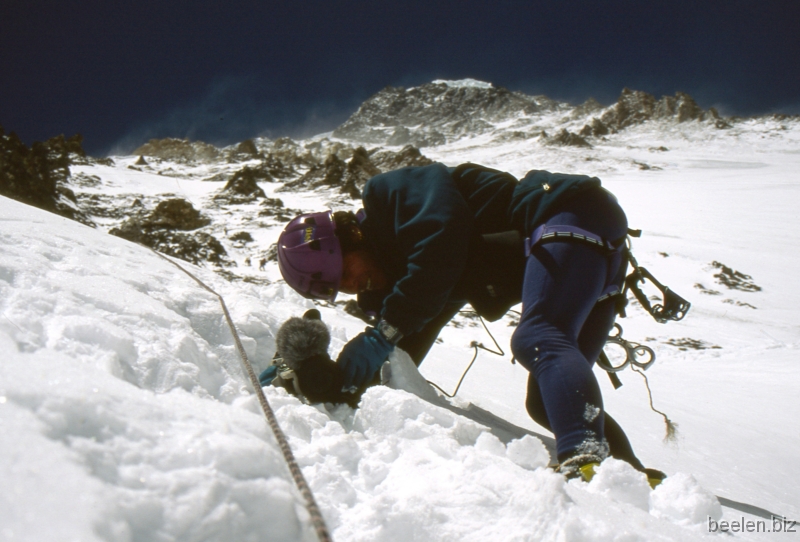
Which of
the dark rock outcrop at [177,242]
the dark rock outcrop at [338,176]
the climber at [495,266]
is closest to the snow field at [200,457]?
the climber at [495,266]

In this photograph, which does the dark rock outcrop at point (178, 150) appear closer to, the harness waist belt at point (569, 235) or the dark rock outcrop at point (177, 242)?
the dark rock outcrop at point (177, 242)

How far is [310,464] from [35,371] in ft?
1.91

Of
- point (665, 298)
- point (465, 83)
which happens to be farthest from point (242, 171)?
point (465, 83)

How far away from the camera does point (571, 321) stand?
1433mm

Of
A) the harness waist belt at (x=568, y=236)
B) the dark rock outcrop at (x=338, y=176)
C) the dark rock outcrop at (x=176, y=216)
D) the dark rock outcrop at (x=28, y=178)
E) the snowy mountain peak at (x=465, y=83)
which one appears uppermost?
the snowy mountain peak at (x=465, y=83)

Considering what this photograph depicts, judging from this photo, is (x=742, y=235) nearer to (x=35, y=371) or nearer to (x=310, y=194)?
(x=35, y=371)

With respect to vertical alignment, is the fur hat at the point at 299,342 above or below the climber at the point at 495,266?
below

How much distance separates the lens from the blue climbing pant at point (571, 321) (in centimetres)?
120

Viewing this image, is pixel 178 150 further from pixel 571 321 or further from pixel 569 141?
pixel 571 321

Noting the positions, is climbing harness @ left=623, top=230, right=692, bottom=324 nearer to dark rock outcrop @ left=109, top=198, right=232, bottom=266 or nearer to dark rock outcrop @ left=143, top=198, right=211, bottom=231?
dark rock outcrop @ left=109, top=198, right=232, bottom=266

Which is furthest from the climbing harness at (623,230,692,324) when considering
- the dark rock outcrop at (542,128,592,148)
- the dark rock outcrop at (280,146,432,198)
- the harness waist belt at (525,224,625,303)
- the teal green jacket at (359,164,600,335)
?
the dark rock outcrop at (542,128,592,148)

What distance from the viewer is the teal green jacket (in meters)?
1.65

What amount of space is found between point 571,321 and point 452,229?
0.54 m

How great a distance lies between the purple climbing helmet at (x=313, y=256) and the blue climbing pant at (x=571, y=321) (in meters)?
0.88
